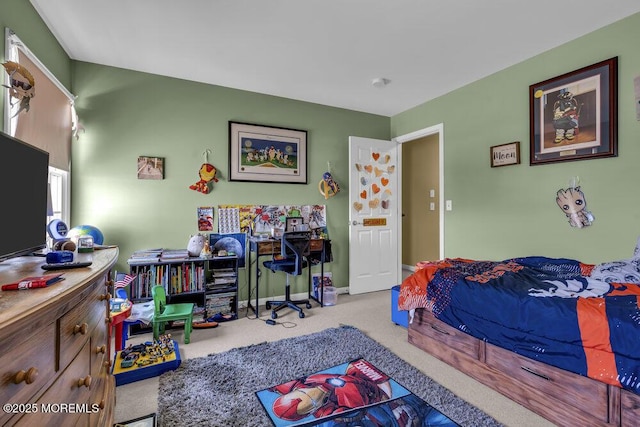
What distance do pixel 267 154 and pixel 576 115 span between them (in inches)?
116

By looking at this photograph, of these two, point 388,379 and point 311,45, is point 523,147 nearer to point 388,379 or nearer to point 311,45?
point 311,45

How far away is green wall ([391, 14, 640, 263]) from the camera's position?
2232 mm

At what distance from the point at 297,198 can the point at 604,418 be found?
122 inches

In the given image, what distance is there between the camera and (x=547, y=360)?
1.61 meters

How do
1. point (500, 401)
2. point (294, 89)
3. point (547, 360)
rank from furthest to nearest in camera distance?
point (294, 89)
point (500, 401)
point (547, 360)

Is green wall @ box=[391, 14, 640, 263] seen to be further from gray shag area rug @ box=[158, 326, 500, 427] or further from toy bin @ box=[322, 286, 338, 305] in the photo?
gray shag area rug @ box=[158, 326, 500, 427]

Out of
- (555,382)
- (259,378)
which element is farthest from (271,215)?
(555,382)

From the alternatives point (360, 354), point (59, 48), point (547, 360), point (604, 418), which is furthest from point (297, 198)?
point (604, 418)

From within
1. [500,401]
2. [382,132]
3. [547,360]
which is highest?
[382,132]

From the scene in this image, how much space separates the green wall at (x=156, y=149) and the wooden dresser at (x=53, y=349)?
1.75 metres

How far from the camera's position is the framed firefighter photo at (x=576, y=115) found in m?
2.29

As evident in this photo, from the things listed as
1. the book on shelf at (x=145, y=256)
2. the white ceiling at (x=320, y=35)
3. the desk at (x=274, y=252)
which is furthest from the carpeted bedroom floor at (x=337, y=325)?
the white ceiling at (x=320, y=35)

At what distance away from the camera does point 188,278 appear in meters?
3.00

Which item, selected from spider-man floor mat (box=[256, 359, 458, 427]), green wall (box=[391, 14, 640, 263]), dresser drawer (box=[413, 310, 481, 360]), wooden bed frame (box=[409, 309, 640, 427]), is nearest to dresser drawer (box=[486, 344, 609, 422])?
wooden bed frame (box=[409, 309, 640, 427])
